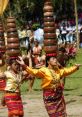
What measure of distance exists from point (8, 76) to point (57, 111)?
104 cm

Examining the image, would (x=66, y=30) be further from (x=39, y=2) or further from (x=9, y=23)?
(x=9, y=23)

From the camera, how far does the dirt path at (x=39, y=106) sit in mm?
13477

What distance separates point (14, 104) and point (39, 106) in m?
4.55

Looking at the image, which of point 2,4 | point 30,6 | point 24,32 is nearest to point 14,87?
point 2,4

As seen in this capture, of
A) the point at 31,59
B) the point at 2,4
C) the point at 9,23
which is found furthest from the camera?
the point at 31,59

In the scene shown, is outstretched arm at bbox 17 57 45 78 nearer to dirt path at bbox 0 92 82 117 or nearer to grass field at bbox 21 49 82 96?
dirt path at bbox 0 92 82 117

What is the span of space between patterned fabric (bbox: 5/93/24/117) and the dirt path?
311 cm

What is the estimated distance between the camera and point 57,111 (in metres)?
10.3

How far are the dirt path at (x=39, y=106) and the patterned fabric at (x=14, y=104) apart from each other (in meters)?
3.11

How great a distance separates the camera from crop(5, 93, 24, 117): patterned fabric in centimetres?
1017

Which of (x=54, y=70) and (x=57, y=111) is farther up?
(x=54, y=70)

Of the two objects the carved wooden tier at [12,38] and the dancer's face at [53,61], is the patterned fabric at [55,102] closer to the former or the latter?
the dancer's face at [53,61]

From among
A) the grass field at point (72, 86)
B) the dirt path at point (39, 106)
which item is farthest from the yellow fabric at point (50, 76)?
the grass field at point (72, 86)

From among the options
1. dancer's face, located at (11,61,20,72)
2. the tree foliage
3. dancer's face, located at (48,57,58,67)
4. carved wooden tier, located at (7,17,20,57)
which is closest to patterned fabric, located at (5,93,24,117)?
dancer's face, located at (11,61,20,72)
